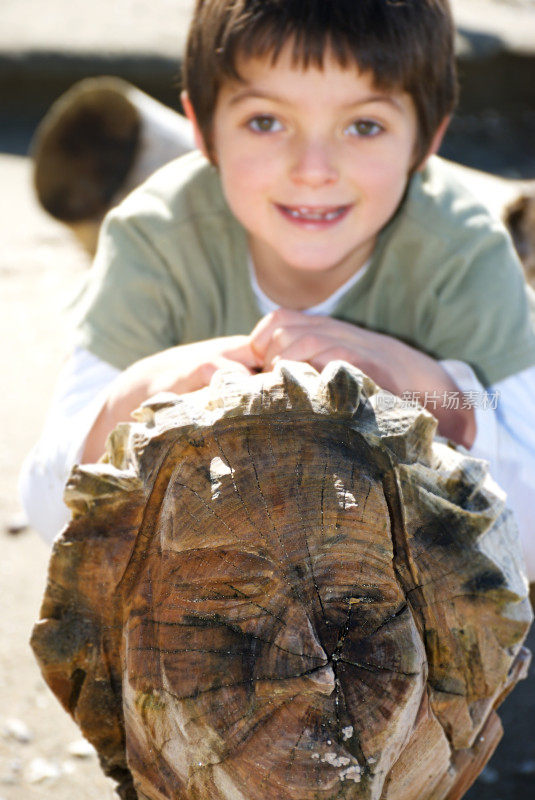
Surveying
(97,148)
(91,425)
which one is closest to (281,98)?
(91,425)

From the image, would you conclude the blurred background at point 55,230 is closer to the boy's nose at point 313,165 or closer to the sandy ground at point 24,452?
the sandy ground at point 24,452

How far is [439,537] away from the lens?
3.90 feet

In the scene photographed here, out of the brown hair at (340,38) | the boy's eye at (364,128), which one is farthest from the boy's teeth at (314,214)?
the brown hair at (340,38)

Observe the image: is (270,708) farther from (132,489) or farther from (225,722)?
(132,489)

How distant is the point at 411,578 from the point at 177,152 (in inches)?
96.8

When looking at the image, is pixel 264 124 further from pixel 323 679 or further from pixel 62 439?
pixel 323 679

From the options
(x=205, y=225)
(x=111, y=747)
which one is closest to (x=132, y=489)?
(x=111, y=747)

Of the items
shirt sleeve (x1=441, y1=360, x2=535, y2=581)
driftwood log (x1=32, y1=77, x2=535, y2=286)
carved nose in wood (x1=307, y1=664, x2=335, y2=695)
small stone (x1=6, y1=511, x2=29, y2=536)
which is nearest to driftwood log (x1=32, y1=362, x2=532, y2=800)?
carved nose in wood (x1=307, y1=664, x2=335, y2=695)

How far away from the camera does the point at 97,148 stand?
3418 mm

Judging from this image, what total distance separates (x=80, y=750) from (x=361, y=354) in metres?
1.08

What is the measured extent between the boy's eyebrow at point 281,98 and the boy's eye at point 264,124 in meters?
0.05

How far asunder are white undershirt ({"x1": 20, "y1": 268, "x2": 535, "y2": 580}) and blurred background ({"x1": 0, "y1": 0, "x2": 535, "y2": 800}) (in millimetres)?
400

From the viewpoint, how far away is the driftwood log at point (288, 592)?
3.64ft

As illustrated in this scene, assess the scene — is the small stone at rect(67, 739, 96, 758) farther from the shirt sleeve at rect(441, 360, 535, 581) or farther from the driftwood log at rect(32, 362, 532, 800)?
the shirt sleeve at rect(441, 360, 535, 581)
